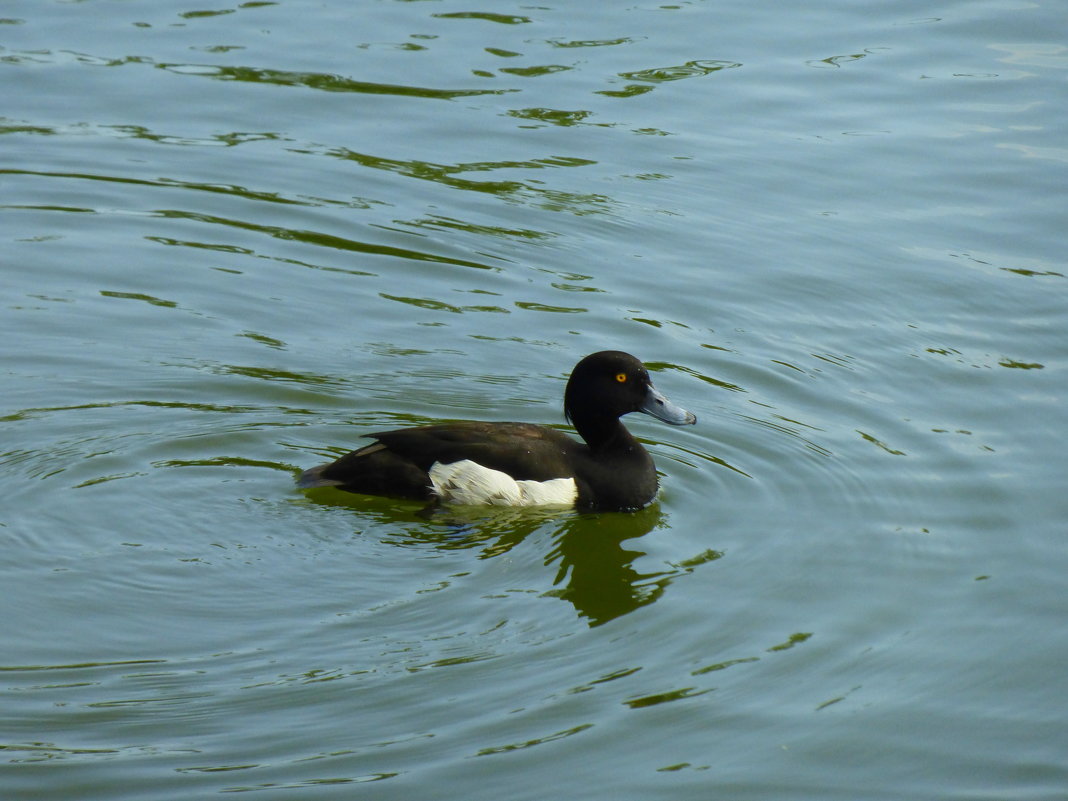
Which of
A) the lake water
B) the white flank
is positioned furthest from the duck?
the lake water

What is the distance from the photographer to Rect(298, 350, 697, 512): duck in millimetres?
8047

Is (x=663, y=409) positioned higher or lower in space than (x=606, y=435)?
higher

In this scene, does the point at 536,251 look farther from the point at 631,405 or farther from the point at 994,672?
the point at 994,672

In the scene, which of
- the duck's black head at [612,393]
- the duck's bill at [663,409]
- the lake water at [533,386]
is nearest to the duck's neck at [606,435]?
the duck's black head at [612,393]

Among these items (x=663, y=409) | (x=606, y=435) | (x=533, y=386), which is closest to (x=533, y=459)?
(x=606, y=435)

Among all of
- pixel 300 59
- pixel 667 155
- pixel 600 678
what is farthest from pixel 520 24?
pixel 600 678

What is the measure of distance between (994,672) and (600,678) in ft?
5.43

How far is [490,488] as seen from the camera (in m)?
8.12

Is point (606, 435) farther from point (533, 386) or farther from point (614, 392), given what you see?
point (533, 386)

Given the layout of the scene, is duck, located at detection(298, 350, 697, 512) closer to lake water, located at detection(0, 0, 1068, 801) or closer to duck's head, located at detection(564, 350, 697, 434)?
duck's head, located at detection(564, 350, 697, 434)

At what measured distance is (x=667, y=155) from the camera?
12.3 metres

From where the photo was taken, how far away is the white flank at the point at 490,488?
8055mm

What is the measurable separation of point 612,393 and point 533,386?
36.6 inches

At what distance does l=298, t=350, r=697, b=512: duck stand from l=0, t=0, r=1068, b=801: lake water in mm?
134
